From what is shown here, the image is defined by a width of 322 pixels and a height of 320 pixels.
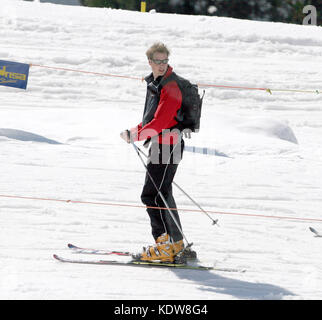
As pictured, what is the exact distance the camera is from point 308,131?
466 inches

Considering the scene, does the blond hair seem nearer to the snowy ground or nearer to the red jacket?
the red jacket

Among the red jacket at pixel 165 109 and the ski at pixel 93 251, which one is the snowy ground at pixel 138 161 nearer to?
the ski at pixel 93 251

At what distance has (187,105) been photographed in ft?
14.7

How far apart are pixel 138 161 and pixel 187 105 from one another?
4029mm

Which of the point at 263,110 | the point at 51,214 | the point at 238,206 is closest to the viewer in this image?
the point at 51,214

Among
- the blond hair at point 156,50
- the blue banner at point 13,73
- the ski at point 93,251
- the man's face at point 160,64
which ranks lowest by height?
the ski at point 93,251

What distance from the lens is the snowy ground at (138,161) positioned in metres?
4.58

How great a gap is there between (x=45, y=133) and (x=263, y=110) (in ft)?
16.5

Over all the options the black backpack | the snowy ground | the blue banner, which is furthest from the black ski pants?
the blue banner

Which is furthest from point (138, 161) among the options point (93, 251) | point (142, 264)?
point (142, 264)

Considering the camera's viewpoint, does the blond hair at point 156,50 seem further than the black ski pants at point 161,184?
No

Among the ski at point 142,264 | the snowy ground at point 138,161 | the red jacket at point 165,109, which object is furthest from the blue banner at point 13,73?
the red jacket at point 165,109

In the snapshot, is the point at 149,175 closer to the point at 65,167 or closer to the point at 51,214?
the point at 51,214

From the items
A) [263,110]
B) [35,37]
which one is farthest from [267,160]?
[35,37]
